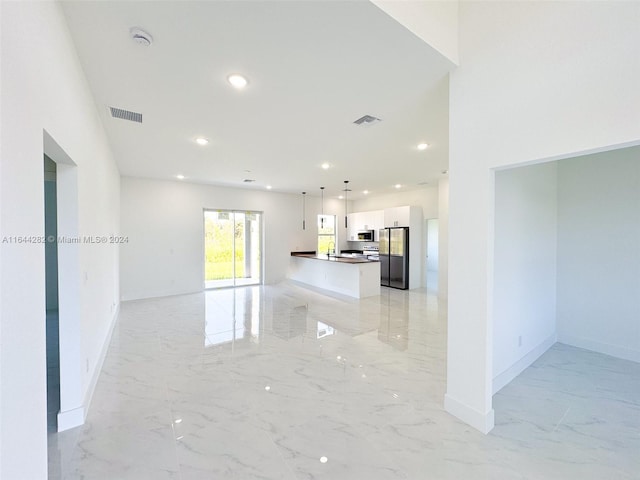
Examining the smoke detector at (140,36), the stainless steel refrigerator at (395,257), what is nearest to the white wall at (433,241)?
the stainless steel refrigerator at (395,257)

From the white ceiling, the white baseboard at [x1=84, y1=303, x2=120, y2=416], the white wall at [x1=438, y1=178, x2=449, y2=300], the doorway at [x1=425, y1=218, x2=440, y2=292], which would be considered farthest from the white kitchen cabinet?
the white baseboard at [x1=84, y1=303, x2=120, y2=416]

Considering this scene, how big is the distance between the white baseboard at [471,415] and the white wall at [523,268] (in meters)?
0.66

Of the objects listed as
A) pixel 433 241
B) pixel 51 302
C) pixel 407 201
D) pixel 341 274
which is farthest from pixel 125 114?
pixel 433 241

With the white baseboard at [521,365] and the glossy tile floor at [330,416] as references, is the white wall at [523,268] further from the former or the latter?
the glossy tile floor at [330,416]

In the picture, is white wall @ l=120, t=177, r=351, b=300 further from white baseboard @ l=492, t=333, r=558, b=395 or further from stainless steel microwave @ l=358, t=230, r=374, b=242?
white baseboard @ l=492, t=333, r=558, b=395

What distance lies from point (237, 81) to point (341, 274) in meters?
5.55

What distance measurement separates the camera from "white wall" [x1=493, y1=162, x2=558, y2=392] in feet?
9.09

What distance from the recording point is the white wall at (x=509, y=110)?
1589 mm

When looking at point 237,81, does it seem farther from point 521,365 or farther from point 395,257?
point 395,257

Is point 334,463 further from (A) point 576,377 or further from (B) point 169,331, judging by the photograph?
(B) point 169,331

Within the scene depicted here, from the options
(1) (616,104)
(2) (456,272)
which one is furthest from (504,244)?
(1) (616,104)

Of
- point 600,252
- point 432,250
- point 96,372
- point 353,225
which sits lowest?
point 96,372

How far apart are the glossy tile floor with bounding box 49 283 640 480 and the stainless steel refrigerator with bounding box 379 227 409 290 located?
154 inches

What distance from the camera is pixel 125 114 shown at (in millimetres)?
3191
